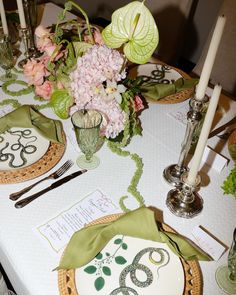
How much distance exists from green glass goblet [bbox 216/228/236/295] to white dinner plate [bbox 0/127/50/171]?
0.56 metres

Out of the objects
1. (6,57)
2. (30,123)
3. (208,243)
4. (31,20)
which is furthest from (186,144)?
(31,20)

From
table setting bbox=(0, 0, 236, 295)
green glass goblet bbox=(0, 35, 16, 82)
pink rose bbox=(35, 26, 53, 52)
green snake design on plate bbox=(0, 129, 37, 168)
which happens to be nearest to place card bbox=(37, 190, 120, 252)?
table setting bbox=(0, 0, 236, 295)

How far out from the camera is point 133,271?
69cm

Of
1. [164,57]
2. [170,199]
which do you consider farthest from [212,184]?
[164,57]

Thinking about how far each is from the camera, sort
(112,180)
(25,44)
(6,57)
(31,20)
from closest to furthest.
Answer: (112,180), (6,57), (25,44), (31,20)

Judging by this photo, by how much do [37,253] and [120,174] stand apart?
317 millimetres

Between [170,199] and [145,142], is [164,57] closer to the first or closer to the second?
[145,142]

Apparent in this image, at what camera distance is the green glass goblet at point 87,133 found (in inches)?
32.7

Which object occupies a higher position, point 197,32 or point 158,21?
point 158,21

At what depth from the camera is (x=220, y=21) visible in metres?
0.64

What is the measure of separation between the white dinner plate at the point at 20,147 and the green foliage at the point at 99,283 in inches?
15.3

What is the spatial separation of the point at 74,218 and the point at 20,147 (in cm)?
30

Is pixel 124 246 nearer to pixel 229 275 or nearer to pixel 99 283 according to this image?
pixel 99 283

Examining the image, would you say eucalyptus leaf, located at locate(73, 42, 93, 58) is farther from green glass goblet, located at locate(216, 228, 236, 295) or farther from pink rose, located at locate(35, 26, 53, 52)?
green glass goblet, located at locate(216, 228, 236, 295)
